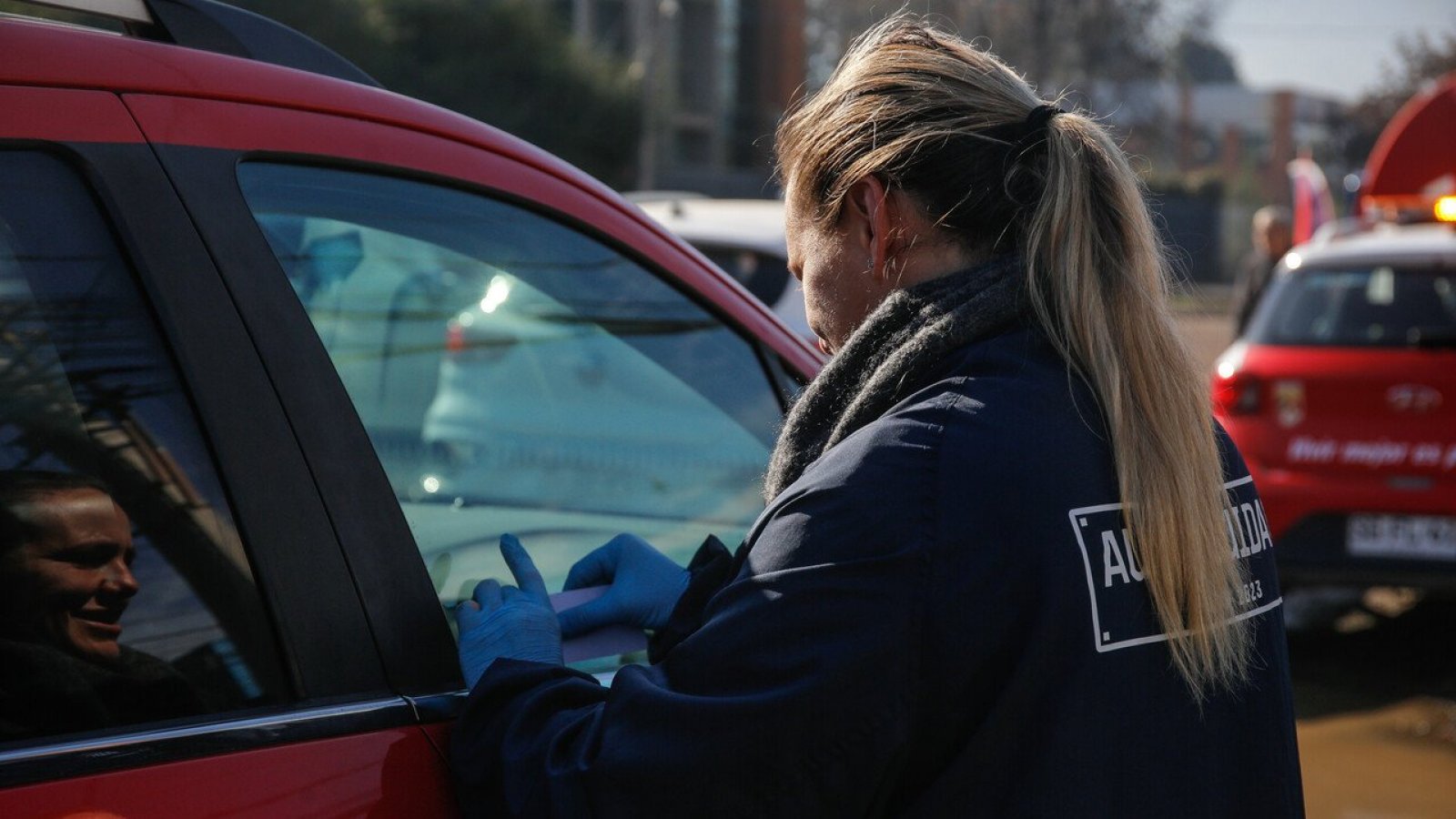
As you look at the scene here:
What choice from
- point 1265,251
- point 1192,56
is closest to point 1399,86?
point 1192,56

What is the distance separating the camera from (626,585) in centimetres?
173

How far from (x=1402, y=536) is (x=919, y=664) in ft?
15.1

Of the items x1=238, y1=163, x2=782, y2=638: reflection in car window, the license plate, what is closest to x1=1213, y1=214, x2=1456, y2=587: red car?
the license plate

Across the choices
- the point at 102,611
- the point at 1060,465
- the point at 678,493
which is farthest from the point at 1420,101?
the point at 102,611

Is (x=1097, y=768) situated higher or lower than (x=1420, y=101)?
lower

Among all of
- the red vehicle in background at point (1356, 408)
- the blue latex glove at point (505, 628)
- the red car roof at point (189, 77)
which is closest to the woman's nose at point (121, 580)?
the blue latex glove at point (505, 628)

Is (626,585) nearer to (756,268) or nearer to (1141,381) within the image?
(1141,381)

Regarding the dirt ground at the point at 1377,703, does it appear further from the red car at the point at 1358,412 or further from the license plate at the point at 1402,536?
the license plate at the point at 1402,536

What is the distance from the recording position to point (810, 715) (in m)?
1.23

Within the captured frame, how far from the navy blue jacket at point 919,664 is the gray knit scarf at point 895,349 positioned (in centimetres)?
3

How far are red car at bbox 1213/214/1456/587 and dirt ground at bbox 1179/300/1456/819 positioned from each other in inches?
16.0

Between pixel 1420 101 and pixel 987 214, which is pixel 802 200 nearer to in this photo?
pixel 987 214

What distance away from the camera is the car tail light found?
5625 mm

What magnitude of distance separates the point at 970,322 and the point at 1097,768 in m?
0.42
